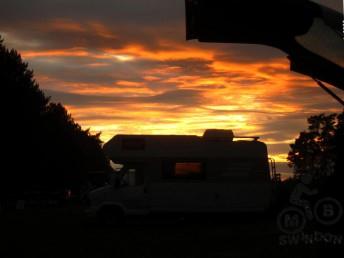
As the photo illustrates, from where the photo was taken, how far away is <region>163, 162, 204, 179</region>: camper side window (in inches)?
886

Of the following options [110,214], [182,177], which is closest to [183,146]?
[182,177]

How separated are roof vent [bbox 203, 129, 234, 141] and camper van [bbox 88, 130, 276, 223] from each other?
0.35 feet

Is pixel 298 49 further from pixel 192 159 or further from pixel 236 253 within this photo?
pixel 192 159

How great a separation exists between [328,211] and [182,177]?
17223 millimetres

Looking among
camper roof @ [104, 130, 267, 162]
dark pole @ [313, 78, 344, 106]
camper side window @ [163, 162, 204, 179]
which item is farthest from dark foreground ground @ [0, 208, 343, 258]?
dark pole @ [313, 78, 344, 106]

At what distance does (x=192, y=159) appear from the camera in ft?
74.2

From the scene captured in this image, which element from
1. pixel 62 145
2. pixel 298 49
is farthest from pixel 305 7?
pixel 62 145

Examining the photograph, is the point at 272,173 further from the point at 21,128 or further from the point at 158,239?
the point at 21,128

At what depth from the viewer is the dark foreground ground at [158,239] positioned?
13211 millimetres

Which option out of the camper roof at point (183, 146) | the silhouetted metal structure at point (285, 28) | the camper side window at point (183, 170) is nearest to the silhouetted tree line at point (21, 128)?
the camper roof at point (183, 146)

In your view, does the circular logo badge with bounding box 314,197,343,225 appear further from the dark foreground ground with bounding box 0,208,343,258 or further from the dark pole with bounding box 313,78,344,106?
the dark foreground ground with bounding box 0,208,343,258

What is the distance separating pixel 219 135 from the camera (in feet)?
75.6

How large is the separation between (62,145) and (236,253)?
53.2 metres

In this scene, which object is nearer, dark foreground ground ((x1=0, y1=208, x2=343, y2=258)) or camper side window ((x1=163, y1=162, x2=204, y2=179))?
dark foreground ground ((x1=0, y1=208, x2=343, y2=258))
